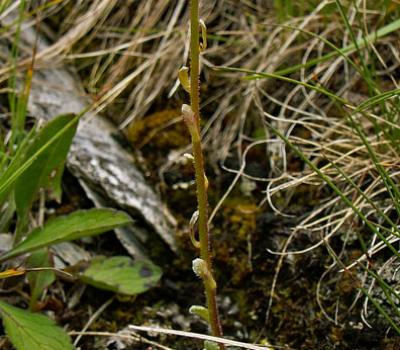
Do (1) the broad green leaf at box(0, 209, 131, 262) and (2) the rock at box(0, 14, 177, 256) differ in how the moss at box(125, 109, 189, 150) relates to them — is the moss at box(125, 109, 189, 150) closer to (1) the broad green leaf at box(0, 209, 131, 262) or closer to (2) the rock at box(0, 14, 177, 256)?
(2) the rock at box(0, 14, 177, 256)

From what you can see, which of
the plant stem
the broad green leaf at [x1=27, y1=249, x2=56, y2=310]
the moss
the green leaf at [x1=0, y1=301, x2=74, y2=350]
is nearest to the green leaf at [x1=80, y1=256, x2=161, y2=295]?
the broad green leaf at [x1=27, y1=249, x2=56, y2=310]

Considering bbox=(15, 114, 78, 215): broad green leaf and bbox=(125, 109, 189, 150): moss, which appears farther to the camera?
bbox=(125, 109, 189, 150): moss

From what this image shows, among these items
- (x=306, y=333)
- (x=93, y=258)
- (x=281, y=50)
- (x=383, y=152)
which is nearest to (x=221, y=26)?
(x=281, y=50)

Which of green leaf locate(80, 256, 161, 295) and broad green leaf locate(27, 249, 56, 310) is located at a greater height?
broad green leaf locate(27, 249, 56, 310)

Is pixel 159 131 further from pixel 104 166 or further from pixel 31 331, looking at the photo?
pixel 31 331

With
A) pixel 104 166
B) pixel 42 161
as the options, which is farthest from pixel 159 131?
pixel 42 161

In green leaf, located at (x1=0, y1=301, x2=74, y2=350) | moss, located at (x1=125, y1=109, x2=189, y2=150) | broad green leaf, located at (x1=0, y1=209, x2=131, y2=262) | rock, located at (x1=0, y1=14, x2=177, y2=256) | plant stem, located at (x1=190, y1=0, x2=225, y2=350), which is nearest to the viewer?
plant stem, located at (x1=190, y1=0, x2=225, y2=350)
